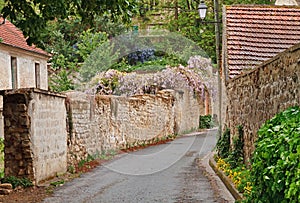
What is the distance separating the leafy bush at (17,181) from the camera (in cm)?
1218

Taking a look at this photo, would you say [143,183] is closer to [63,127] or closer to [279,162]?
[63,127]

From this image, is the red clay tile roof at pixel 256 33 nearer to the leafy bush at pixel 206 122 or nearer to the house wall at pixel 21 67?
the house wall at pixel 21 67

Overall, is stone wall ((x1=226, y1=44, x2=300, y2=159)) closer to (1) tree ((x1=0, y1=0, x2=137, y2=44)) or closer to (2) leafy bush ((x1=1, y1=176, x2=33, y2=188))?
(1) tree ((x1=0, y1=0, x2=137, y2=44))

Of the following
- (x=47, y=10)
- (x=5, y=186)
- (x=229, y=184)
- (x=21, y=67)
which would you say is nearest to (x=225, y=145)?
(x=229, y=184)

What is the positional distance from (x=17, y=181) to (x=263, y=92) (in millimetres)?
5406

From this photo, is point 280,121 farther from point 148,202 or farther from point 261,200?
point 148,202

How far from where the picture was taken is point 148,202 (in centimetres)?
1038

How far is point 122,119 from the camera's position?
930 inches

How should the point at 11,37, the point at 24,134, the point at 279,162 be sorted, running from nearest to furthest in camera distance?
1. the point at 279,162
2. the point at 24,134
3. the point at 11,37

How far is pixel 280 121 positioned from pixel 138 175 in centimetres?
876

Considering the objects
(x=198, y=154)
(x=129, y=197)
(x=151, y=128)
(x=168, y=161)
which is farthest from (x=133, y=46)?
(x=129, y=197)

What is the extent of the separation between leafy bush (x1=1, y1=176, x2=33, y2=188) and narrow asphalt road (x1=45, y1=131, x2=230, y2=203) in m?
0.68

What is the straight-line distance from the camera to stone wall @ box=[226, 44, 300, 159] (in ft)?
26.1

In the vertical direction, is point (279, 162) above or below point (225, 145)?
above
